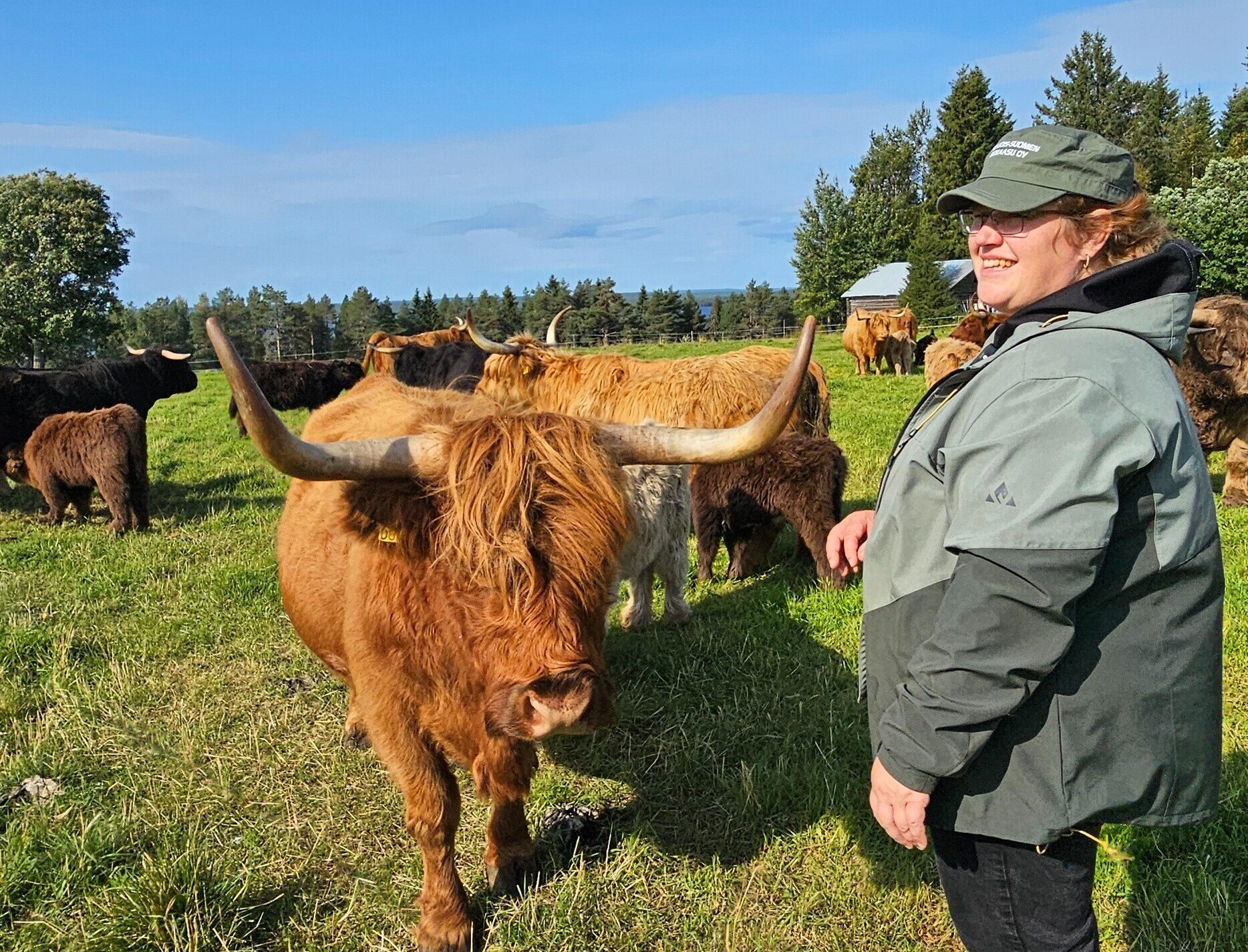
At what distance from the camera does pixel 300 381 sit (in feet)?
60.2

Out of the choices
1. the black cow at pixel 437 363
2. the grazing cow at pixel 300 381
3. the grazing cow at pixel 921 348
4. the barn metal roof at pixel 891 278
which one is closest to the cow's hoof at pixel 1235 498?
the black cow at pixel 437 363

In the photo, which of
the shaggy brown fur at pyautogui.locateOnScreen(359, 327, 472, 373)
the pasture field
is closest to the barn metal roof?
the shaggy brown fur at pyautogui.locateOnScreen(359, 327, 472, 373)

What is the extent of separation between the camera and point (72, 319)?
40312 mm

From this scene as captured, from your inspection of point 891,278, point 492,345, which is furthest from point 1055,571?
point 891,278

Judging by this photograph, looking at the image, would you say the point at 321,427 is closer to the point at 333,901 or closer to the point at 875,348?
the point at 333,901

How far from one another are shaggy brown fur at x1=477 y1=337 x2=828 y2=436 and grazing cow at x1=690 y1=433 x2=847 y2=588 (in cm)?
51

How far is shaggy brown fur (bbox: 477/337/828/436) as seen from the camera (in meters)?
6.78

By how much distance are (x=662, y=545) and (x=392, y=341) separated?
40.6 ft

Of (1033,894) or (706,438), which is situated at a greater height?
(706,438)

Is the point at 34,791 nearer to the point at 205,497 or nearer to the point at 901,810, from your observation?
the point at 901,810

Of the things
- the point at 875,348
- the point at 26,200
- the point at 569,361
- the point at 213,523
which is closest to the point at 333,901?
the point at 569,361

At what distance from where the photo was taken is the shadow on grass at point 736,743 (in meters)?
3.39

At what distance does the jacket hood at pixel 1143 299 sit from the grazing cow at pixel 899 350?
21.9 meters

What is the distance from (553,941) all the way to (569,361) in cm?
582
